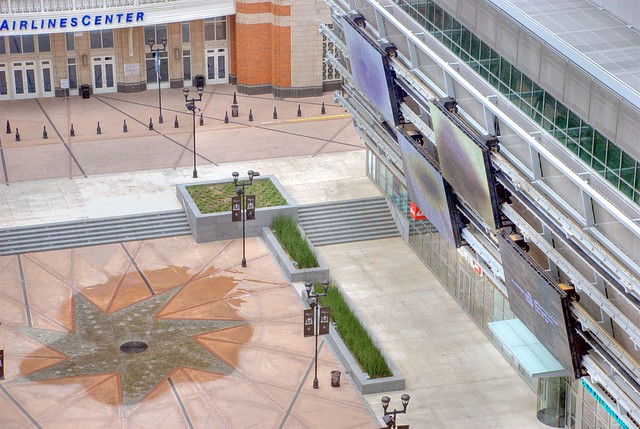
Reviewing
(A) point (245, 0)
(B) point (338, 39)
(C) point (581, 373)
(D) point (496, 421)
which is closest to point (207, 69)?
(A) point (245, 0)

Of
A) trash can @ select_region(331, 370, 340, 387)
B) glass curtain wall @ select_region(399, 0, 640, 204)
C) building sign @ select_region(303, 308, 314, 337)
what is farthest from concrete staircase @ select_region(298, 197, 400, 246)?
glass curtain wall @ select_region(399, 0, 640, 204)

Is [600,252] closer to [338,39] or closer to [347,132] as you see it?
[338,39]

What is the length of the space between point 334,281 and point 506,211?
53.6ft

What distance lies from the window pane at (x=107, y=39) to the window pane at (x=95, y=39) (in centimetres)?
24

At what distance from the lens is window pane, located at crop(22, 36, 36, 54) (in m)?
80.4

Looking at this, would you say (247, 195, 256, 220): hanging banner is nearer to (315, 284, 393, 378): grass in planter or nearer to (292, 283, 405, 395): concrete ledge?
(315, 284, 393, 378): grass in planter

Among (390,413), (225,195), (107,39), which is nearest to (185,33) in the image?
(107,39)

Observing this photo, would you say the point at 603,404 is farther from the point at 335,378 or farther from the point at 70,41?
the point at 70,41

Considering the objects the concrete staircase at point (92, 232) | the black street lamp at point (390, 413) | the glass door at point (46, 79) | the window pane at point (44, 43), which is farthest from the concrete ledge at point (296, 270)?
the window pane at point (44, 43)

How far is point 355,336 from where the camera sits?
5409 centimetres

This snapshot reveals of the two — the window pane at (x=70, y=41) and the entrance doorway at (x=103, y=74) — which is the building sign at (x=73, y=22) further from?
the entrance doorway at (x=103, y=74)

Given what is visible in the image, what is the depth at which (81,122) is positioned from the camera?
77812 millimetres

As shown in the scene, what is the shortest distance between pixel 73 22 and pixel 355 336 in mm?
32062

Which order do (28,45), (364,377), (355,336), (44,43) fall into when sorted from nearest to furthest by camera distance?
1. (364,377)
2. (355,336)
3. (28,45)
4. (44,43)
